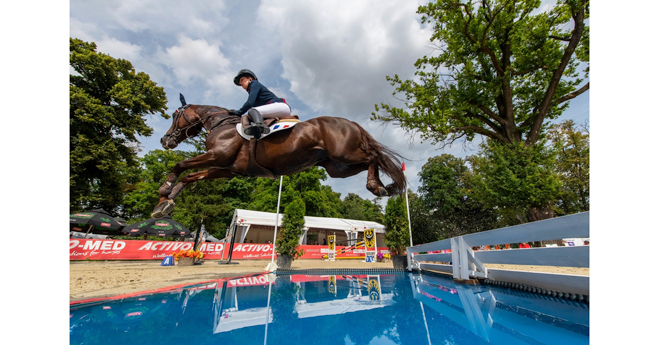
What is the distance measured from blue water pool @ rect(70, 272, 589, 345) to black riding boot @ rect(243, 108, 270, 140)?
6.64 feet

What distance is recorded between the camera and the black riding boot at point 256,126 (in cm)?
326

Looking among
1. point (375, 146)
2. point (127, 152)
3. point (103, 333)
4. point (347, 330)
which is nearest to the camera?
point (103, 333)

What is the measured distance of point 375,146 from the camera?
367cm

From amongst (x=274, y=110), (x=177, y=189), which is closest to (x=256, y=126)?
(x=274, y=110)

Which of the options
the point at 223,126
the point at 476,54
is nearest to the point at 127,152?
the point at 223,126

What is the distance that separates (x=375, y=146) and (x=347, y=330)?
229cm

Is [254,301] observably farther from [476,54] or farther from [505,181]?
[476,54]

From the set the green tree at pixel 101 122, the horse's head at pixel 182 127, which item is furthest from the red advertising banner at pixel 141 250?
the horse's head at pixel 182 127

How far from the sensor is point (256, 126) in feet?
10.7

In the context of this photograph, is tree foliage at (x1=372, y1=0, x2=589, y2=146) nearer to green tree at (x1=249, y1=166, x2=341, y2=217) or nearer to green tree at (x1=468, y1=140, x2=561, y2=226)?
green tree at (x1=468, y1=140, x2=561, y2=226)

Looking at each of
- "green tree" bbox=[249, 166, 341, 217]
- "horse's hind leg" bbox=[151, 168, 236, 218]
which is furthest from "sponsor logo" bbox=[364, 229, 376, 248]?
"horse's hind leg" bbox=[151, 168, 236, 218]

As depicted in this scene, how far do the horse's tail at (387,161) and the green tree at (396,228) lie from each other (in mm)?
6062

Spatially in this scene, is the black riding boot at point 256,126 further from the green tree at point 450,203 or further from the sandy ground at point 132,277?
the green tree at point 450,203

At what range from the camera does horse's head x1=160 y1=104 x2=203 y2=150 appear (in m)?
4.07
